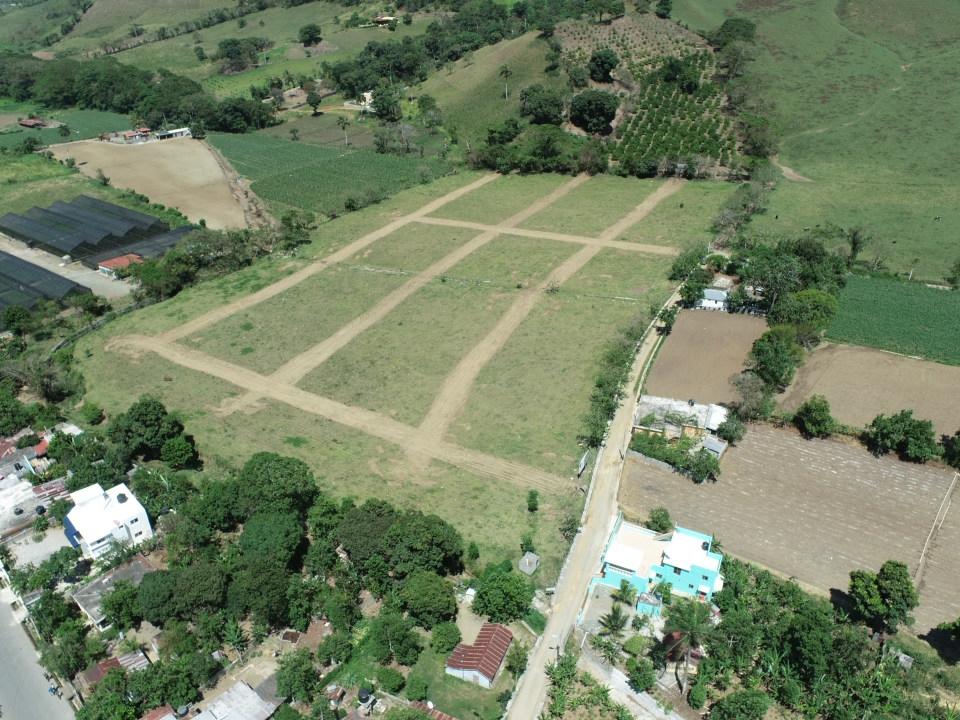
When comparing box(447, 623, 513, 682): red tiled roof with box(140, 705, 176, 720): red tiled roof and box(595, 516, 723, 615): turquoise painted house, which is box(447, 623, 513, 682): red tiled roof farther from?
box(140, 705, 176, 720): red tiled roof

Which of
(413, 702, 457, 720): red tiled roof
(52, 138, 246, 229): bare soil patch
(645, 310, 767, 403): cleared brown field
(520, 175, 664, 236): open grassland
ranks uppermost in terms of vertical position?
(520, 175, 664, 236): open grassland

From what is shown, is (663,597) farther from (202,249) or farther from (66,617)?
(202,249)

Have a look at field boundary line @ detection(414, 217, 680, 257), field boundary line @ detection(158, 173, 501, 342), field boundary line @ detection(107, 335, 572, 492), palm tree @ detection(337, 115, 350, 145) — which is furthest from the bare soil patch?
field boundary line @ detection(107, 335, 572, 492)

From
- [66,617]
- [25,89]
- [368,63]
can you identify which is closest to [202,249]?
[66,617]

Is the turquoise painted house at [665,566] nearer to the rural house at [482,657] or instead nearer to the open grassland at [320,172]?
the rural house at [482,657]

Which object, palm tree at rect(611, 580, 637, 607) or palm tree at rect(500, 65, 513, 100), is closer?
palm tree at rect(611, 580, 637, 607)
